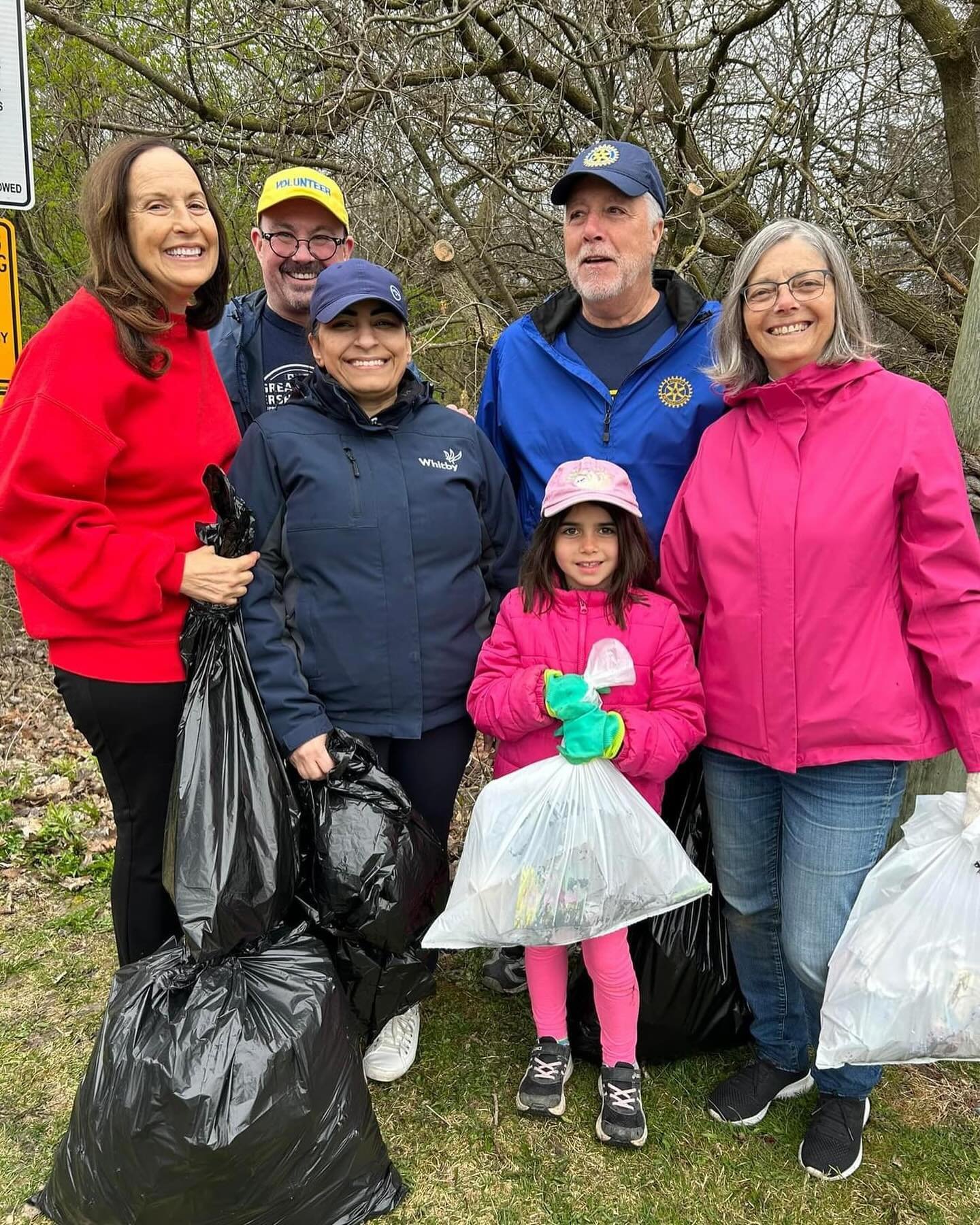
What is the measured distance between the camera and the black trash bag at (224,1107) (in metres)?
1.88

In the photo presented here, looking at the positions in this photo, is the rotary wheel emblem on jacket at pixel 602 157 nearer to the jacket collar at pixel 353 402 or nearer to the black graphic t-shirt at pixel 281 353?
the jacket collar at pixel 353 402

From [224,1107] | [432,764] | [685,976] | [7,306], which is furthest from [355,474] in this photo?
[7,306]

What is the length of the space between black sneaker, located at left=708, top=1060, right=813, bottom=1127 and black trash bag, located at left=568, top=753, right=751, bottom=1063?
0.13m

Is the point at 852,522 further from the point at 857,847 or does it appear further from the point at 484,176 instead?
the point at 484,176

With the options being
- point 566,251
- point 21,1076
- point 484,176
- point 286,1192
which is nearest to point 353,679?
point 286,1192

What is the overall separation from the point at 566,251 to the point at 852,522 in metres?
1.23

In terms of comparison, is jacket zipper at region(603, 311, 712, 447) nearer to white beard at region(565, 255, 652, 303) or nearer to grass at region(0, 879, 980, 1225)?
white beard at region(565, 255, 652, 303)

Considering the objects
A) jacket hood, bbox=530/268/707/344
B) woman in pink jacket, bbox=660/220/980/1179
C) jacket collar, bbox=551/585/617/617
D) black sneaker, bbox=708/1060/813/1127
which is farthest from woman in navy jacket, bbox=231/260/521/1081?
black sneaker, bbox=708/1060/813/1127

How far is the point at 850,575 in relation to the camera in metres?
2.01

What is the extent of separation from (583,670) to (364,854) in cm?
70

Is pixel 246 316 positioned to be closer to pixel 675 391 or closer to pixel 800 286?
pixel 675 391

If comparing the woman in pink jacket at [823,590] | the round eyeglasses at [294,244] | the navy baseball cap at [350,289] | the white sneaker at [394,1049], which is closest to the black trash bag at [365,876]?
the white sneaker at [394,1049]

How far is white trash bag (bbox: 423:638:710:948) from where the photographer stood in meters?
2.14

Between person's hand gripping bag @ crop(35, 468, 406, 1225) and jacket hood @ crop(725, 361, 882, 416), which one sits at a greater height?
jacket hood @ crop(725, 361, 882, 416)
